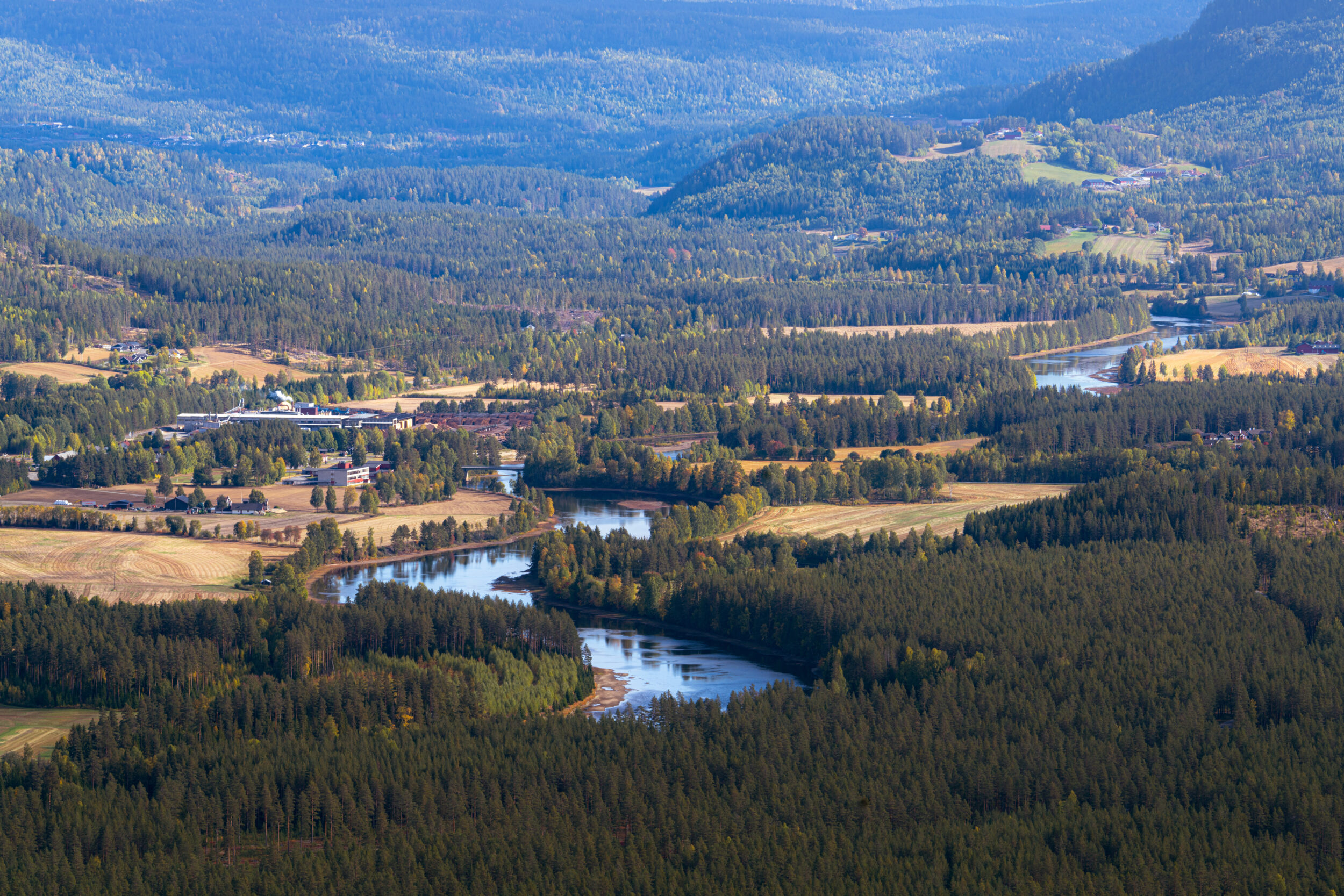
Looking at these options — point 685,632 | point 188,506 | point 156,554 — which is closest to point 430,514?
point 188,506

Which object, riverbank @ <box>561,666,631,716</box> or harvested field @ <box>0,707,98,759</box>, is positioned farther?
riverbank @ <box>561,666,631,716</box>

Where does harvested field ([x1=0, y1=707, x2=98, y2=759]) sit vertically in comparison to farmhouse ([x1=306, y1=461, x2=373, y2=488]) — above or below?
below

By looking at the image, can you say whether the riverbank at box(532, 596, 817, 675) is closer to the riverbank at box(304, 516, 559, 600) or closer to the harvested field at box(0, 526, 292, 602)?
the riverbank at box(304, 516, 559, 600)

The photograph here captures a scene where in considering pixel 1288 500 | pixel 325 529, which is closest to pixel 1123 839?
pixel 1288 500

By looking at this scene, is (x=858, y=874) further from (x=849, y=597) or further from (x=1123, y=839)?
(x=849, y=597)

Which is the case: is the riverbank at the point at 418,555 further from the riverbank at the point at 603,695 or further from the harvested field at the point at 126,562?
the riverbank at the point at 603,695

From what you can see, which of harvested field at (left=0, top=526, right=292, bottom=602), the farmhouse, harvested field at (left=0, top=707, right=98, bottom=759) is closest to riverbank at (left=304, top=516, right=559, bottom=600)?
harvested field at (left=0, top=526, right=292, bottom=602)
